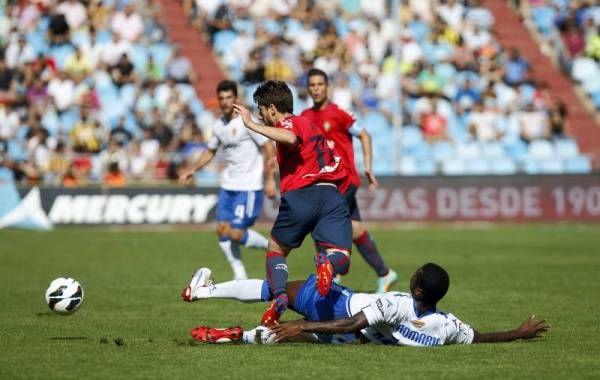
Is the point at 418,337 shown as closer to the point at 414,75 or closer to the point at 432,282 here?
the point at 432,282

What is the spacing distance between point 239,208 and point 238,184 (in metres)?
0.34

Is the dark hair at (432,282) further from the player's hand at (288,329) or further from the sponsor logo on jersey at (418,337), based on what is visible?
the player's hand at (288,329)

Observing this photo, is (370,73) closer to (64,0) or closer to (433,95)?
(433,95)

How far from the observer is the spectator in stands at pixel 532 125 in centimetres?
3216

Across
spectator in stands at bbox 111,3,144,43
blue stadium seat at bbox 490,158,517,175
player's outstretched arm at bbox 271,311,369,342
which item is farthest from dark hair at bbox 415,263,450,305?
spectator in stands at bbox 111,3,144,43

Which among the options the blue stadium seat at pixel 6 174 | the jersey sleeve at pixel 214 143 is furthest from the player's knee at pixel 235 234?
the blue stadium seat at pixel 6 174

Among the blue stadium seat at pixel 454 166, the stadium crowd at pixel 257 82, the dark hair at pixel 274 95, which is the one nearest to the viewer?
the dark hair at pixel 274 95

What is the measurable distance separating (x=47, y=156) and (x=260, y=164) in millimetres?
12327

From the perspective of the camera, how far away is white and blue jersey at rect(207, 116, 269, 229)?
16.1m

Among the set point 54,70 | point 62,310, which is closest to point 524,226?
point 54,70

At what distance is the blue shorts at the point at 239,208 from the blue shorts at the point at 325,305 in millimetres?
5818

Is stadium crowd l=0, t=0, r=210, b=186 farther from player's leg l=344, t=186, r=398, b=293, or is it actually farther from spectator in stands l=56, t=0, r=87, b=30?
player's leg l=344, t=186, r=398, b=293

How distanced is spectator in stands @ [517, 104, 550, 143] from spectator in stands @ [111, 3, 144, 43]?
10838 mm

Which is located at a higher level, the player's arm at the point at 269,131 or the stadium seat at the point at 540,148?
the stadium seat at the point at 540,148
